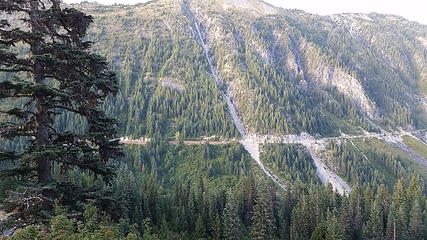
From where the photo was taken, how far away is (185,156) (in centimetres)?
15562

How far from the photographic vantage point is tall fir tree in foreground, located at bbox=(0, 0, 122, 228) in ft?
43.2

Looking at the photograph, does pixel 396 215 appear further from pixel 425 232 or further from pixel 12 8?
pixel 12 8

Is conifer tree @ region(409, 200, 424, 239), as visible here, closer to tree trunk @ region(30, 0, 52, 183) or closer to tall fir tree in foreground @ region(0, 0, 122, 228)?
tall fir tree in foreground @ region(0, 0, 122, 228)

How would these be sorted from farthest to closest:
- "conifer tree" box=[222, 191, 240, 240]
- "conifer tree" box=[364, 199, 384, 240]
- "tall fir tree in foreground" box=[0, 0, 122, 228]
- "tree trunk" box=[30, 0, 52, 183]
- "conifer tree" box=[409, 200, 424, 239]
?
"conifer tree" box=[409, 200, 424, 239] < "conifer tree" box=[364, 199, 384, 240] < "conifer tree" box=[222, 191, 240, 240] < "tree trunk" box=[30, 0, 52, 183] < "tall fir tree in foreground" box=[0, 0, 122, 228]

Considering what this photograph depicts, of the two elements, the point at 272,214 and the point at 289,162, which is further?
the point at 289,162

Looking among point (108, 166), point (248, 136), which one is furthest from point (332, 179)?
point (108, 166)

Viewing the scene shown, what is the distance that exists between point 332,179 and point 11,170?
166 metres

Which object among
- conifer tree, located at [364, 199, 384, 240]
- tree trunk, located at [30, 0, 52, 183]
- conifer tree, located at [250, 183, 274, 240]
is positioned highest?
tree trunk, located at [30, 0, 52, 183]

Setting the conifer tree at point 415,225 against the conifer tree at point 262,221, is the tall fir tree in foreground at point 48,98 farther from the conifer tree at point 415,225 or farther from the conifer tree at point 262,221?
the conifer tree at point 415,225

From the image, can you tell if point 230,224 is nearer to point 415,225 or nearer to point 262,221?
point 262,221

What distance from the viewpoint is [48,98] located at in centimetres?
1401

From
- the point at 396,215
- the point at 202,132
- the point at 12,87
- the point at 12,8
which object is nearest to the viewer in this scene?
the point at 12,87

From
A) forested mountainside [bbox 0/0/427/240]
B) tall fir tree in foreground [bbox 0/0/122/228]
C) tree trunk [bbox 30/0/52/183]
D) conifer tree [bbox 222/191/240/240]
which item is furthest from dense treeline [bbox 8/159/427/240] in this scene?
tall fir tree in foreground [bbox 0/0/122/228]

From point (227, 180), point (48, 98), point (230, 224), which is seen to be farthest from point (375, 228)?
point (48, 98)
